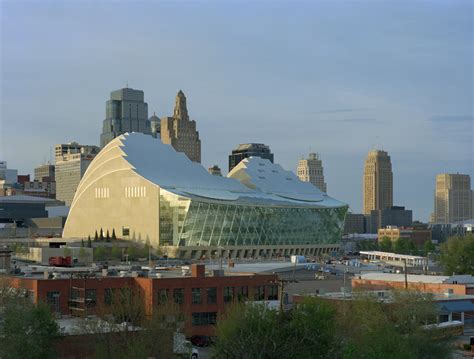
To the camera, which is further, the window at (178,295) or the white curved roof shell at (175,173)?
the white curved roof shell at (175,173)

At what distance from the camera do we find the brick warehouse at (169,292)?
59312 millimetres

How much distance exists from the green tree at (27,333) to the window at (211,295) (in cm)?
2014

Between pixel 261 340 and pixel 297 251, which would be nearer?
pixel 261 340

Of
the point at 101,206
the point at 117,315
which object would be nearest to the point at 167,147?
the point at 101,206

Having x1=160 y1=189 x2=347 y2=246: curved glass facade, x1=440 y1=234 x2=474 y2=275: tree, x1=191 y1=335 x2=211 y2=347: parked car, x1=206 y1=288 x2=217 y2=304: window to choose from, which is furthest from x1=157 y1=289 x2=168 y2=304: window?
x1=160 y1=189 x2=347 y2=246: curved glass facade

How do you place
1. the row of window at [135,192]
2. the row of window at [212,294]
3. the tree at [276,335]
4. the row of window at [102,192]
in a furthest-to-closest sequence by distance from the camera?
the row of window at [102,192] < the row of window at [135,192] < the row of window at [212,294] < the tree at [276,335]

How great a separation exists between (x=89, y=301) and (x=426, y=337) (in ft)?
72.0

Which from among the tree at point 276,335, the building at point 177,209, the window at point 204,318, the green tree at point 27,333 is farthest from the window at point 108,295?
the building at point 177,209

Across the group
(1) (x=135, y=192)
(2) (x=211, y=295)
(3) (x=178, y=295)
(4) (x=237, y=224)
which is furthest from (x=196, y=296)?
(4) (x=237, y=224)

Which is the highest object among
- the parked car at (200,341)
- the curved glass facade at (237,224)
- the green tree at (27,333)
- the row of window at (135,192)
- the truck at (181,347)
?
the row of window at (135,192)

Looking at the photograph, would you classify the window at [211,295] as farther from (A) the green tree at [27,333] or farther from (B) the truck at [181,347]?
(A) the green tree at [27,333]

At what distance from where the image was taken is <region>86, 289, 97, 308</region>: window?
2363 inches

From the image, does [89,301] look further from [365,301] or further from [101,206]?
[101,206]

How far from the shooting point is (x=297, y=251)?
607 ft
